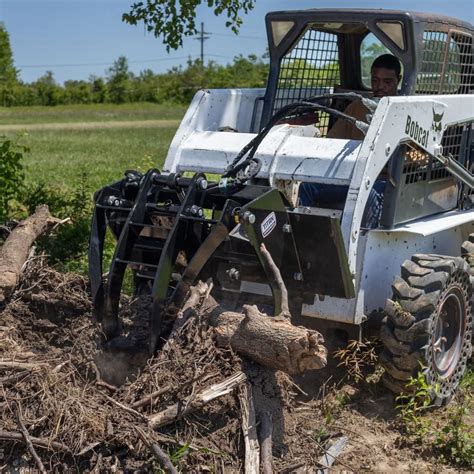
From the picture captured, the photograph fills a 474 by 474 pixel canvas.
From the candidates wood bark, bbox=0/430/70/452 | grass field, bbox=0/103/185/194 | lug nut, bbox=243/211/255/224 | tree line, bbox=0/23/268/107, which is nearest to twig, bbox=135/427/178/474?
wood bark, bbox=0/430/70/452

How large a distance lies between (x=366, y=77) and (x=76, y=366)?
373 cm

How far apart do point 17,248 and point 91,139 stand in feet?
87.2

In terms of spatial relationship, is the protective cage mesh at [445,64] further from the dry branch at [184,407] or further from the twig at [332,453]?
the dry branch at [184,407]

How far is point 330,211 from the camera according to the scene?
579 cm

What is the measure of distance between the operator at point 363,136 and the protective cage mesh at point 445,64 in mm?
345

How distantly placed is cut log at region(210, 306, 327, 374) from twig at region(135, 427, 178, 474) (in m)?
0.74

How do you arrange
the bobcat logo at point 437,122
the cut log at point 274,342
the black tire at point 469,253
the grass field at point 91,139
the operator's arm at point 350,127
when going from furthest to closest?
the grass field at point 91,139, the operator's arm at point 350,127, the black tire at point 469,253, the bobcat logo at point 437,122, the cut log at point 274,342

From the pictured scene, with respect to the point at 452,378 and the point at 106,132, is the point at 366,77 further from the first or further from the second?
the point at 106,132

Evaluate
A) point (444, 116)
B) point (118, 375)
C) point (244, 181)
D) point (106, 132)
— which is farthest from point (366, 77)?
point (106, 132)

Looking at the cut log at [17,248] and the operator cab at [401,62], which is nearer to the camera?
the cut log at [17,248]

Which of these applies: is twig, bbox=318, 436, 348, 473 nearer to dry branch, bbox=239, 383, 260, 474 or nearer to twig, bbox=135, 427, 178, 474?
dry branch, bbox=239, 383, 260, 474

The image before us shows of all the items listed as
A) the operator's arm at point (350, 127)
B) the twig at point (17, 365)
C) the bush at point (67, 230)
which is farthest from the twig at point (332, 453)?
the bush at point (67, 230)

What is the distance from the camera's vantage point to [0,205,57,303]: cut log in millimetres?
6059

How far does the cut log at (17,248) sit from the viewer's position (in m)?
6.06
